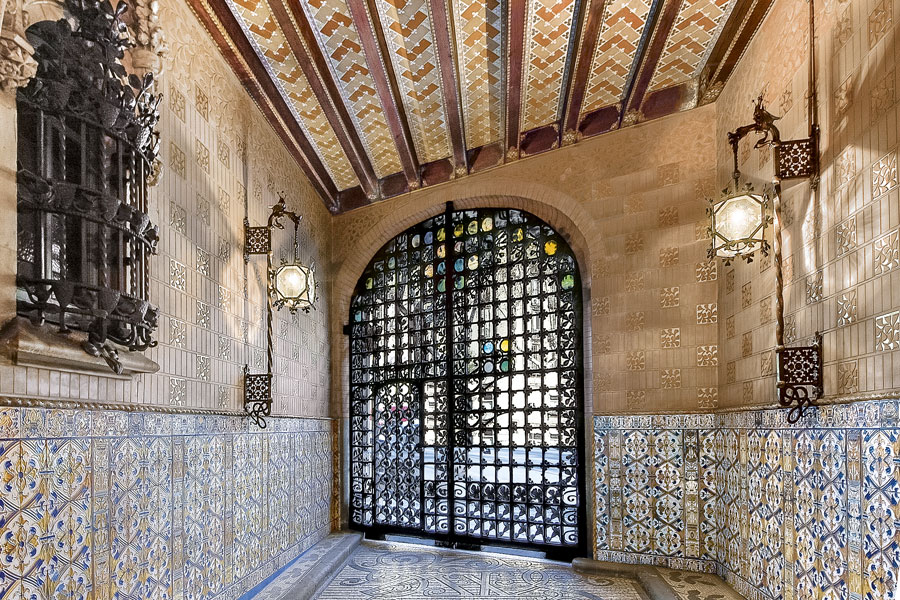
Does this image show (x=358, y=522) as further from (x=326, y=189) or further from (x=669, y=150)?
(x=669, y=150)

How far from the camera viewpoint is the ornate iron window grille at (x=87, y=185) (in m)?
2.18

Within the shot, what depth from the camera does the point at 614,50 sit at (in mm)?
4293

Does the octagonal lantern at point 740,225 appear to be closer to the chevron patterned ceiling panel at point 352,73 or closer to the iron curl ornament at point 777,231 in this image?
the iron curl ornament at point 777,231

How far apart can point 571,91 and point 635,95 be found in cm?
60

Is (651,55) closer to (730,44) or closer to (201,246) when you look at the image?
(730,44)

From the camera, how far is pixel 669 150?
16.6 feet

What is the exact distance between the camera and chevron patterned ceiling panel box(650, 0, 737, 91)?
12.6 ft

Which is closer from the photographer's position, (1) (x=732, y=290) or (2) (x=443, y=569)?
(1) (x=732, y=290)

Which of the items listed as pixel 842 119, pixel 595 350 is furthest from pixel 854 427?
pixel 595 350

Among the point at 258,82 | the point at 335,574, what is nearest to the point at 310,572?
the point at 335,574

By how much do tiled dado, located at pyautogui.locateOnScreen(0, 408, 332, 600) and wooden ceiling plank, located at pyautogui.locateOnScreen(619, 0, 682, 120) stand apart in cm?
396

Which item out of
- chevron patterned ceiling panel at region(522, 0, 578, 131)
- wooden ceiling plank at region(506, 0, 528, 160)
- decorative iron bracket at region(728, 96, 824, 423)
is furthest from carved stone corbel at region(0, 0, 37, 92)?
decorative iron bracket at region(728, 96, 824, 423)

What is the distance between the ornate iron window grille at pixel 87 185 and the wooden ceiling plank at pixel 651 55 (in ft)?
10.6

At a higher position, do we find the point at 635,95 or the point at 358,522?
the point at 635,95
